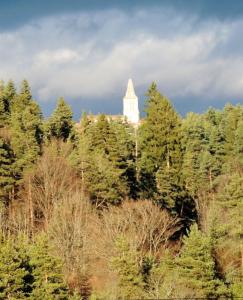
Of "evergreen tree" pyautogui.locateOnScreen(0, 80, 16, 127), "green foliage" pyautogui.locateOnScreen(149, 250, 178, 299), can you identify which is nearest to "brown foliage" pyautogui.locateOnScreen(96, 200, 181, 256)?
"green foliage" pyautogui.locateOnScreen(149, 250, 178, 299)

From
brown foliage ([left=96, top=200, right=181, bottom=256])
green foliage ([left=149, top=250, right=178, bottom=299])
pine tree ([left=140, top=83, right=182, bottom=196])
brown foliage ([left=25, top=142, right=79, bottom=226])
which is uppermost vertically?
pine tree ([left=140, top=83, right=182, bottom=196])

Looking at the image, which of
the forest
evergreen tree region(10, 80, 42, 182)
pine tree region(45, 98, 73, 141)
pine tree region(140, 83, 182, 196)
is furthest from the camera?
pine tree region(45, 98, 73, 141)

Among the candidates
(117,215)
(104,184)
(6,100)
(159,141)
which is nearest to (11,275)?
(117,215)

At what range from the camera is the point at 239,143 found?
67562 millimetres

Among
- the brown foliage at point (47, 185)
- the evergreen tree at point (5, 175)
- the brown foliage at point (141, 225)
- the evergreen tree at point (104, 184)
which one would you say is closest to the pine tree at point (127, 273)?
the brown foliage at point (141, 225)

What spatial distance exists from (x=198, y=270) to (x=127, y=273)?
4.63 m

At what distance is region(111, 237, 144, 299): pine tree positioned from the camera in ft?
96.7

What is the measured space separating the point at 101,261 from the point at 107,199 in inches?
326

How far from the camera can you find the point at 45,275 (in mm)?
30203

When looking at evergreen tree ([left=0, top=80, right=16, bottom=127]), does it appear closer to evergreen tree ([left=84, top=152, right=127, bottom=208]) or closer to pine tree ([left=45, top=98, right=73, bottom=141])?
pine tree ([left=45, top=98, right=73, bottom=141])

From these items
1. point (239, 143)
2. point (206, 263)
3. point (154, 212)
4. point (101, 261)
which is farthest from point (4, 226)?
point (239, 143)

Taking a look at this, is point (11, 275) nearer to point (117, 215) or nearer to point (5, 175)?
point (117, 215)

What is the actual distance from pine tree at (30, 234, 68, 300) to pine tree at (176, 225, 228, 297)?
6.54 meters

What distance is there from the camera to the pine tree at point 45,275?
1161 inches
